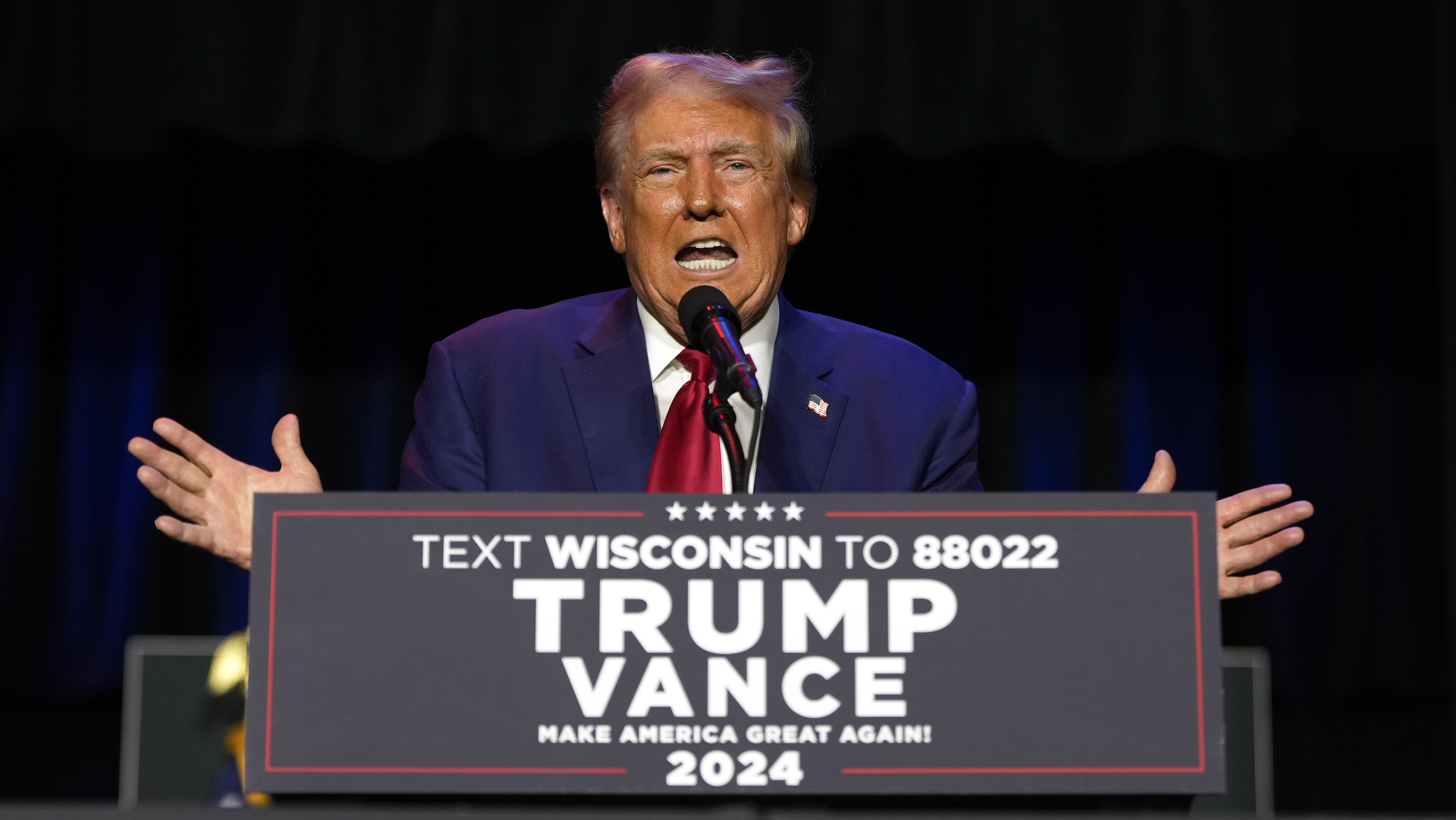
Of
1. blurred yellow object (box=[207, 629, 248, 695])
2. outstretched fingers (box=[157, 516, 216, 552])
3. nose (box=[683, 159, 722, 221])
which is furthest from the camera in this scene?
blurred yellow object (box=[207, 629, 248, 695])

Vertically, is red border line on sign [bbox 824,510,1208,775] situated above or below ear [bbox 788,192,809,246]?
below

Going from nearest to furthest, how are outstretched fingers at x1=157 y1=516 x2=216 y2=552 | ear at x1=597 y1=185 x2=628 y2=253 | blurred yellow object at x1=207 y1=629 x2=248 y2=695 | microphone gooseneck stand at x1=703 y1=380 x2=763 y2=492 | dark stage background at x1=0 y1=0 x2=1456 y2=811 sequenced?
microphone gooseneck stand at x1=703 y1=380 x2=763 y2=492, outstretched fingers at x1=157 y1=516 x2=216 y2=552, ear at x1=597 y1=185 x2=628 y2=253, blurred yellow object at x1=207 y1=629 x2=248 y2=695, dark stage background at x1=0 y1=0 x2=1456 y2=811

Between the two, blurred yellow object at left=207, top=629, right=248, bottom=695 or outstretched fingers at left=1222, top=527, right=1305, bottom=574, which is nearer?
outstretched fingers at left=1222, top=527, right=1305, bottom=574

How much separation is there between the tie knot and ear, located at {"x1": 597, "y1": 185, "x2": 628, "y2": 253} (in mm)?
375

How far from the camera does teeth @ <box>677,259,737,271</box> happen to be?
1.84 metres

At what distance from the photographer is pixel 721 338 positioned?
129 centimetres

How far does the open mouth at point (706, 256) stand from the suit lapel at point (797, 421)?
124mm

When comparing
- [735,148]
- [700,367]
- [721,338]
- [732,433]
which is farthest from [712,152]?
[732,433]

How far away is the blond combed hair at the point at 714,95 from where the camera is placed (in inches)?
72.2

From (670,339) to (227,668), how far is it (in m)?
1.28

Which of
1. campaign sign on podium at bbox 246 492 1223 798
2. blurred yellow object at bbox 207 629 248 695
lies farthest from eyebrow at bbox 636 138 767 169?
blurred yellow object at bbox 207 629 248 695

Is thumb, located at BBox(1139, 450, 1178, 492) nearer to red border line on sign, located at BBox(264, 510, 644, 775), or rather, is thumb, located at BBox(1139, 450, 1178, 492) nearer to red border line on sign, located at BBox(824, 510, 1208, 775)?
red border line on sign, located at BBox(824, 510, 1208, 775)

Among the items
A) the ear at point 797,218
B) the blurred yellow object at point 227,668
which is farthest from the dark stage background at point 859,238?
the ear at point 797,218

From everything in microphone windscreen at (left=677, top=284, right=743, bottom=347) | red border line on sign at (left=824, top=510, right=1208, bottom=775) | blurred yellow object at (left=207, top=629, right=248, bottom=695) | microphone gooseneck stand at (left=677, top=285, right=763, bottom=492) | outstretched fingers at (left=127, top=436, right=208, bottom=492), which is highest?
microphone windscreen at (left=677, top=284, right=743, bottom=347)
